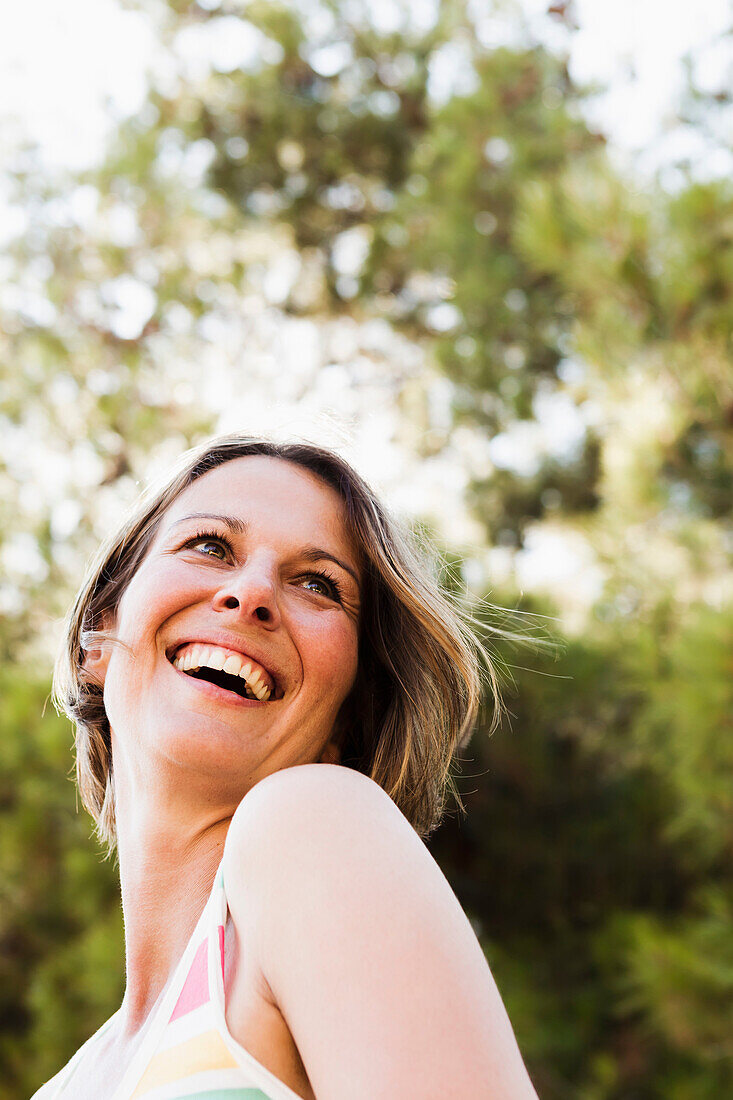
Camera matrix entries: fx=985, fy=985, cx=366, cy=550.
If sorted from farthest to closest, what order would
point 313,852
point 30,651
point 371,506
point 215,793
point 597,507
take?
point 30,651 < point 597,507 < point 371,506 < point 215,793 < point 313,852

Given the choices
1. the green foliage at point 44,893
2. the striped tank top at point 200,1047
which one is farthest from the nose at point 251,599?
the green foliage at point 44,893

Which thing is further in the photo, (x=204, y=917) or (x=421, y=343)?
(x=421, y=343)

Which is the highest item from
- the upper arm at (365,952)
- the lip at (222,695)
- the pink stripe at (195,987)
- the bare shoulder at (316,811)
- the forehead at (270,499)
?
the forehead at (270,499)

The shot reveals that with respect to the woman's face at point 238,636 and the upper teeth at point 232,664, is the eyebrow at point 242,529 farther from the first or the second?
the upper teeth at point 232,664

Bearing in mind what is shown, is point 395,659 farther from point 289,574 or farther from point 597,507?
point 597,507

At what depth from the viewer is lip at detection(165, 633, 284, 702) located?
3.37 ft

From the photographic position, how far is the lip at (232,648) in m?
1.03

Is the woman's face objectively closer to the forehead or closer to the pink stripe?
the forehead

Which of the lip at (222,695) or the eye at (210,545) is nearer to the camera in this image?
the lip at (222,695)

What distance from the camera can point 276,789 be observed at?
0.80 meters

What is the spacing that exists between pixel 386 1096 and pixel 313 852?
17cm

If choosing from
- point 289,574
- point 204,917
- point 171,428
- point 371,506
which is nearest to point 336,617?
point 289,574

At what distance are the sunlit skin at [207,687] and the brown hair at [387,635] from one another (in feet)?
0.20

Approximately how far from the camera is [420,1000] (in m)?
0.65
